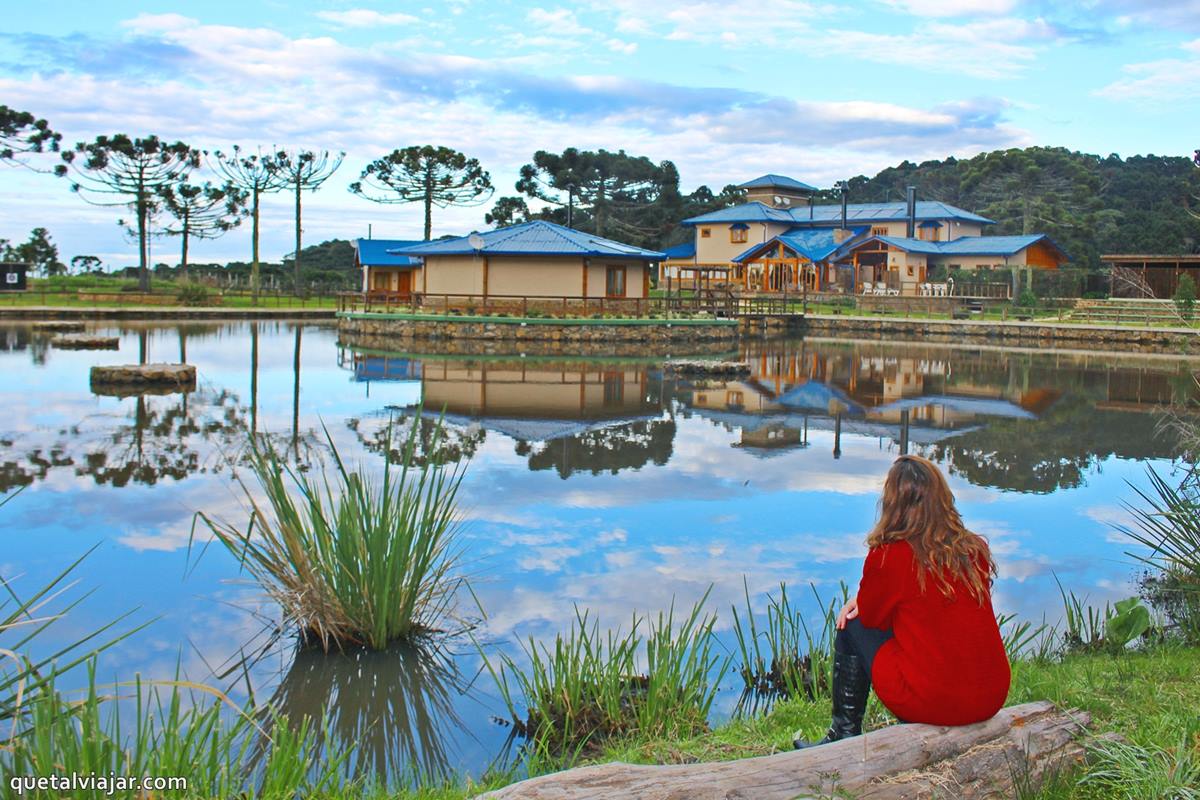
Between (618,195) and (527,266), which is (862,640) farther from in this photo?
(618,195)

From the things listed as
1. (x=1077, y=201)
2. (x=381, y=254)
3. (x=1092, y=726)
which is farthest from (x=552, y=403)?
(x=1077, y=201)

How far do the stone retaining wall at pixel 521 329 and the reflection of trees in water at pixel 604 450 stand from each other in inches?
648

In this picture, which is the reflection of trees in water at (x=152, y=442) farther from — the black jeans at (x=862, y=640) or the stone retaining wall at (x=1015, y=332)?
the stone retaining wall at (x=1015, y=332)

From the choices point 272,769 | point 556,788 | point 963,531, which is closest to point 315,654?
point 272,769

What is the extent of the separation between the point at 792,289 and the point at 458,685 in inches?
1807

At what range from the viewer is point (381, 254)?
44.0 m

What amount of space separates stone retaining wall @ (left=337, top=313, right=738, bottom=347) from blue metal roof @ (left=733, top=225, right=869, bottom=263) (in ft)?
60.3

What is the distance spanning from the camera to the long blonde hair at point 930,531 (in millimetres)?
3371

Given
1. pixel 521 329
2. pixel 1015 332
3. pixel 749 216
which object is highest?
pixel 749 216

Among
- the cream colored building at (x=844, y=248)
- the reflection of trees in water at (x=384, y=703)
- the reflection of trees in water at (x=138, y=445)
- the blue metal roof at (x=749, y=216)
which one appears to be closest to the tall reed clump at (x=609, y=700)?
the reflection of trees in water at (x=384, y=703)

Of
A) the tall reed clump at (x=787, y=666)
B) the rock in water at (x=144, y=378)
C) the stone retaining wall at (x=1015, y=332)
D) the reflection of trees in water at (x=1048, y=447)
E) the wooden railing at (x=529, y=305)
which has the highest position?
the wooden railing at (x=529, y=305)

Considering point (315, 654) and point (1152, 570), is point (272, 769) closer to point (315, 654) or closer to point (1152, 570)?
point (315, 654)

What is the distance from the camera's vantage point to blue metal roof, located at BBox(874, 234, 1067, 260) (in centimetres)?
4753

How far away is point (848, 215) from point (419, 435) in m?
47.3
